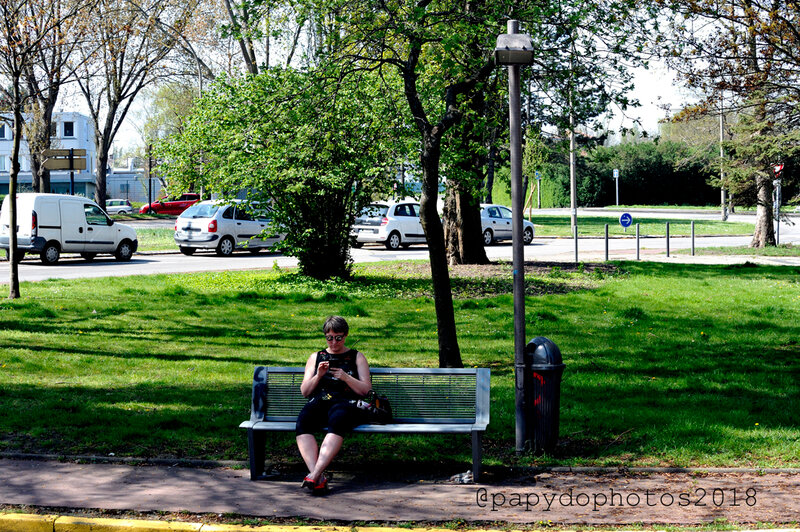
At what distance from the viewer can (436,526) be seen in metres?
5.08

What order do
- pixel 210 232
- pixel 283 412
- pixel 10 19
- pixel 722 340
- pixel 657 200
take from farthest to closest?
pixel 657 200
pixel 210 232
pixel 10 19
pixel 722 340
pixel 283 412

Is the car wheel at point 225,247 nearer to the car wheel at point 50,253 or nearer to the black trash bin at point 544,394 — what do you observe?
the car wheel at point 50,253

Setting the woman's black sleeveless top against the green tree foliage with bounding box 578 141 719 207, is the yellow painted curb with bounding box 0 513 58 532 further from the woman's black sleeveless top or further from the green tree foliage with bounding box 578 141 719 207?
the green tree foliage with bounding box 578 141 719 207

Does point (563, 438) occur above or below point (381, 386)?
below

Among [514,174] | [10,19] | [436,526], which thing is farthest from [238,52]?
[436,526]

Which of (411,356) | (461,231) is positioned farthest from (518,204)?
(461,231)

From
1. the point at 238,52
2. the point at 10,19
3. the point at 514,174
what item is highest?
the point at 238,52

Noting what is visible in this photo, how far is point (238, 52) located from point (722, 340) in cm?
2524

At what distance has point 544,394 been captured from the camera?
6668mm

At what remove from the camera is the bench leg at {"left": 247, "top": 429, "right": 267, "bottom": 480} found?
20.0 feet

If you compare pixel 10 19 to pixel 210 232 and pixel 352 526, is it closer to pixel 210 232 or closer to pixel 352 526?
pixel 352 526

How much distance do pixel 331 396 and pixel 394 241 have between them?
24765 mm

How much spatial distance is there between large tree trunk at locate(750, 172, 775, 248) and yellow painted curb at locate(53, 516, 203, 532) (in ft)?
81.4

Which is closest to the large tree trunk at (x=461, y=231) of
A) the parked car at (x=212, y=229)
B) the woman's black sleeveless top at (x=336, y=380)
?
the parked car at (x=212, y=229)
